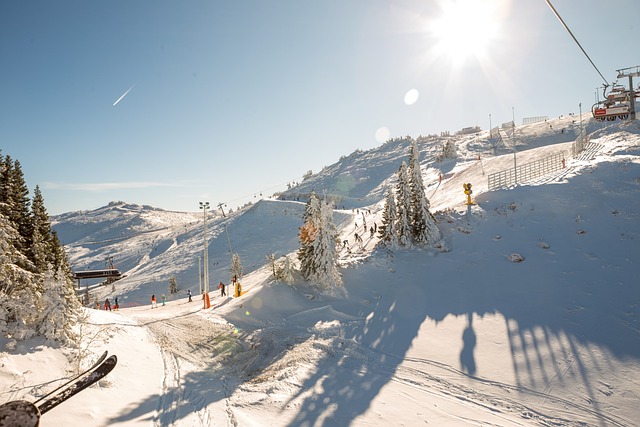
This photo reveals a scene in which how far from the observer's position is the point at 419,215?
24281 mm

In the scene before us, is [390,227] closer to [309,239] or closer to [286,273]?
[309,239]

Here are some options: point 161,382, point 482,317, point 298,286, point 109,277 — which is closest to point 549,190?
point 482,317

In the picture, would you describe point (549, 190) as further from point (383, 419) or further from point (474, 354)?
point (383, 419)

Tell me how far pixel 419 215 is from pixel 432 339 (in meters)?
12.0

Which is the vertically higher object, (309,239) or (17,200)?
(17,200)

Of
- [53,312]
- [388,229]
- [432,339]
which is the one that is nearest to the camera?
[53,312]

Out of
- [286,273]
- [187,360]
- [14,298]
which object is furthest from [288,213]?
[14,298]

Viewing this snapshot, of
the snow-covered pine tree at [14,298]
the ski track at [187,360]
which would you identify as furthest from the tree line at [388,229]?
the snow-covered pine tree at [14,298]

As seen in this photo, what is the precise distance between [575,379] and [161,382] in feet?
43.2

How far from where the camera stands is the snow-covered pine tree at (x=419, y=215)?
23.9m

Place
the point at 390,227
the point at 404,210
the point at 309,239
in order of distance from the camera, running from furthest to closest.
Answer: the point at 390,227
the point at 404,210
the point at 309,239

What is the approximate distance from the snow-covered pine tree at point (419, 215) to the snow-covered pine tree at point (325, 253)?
22.5 ft

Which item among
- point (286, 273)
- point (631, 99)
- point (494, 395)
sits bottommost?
point (494, 395)

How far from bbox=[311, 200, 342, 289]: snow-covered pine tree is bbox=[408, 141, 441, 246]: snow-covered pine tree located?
6871mm
